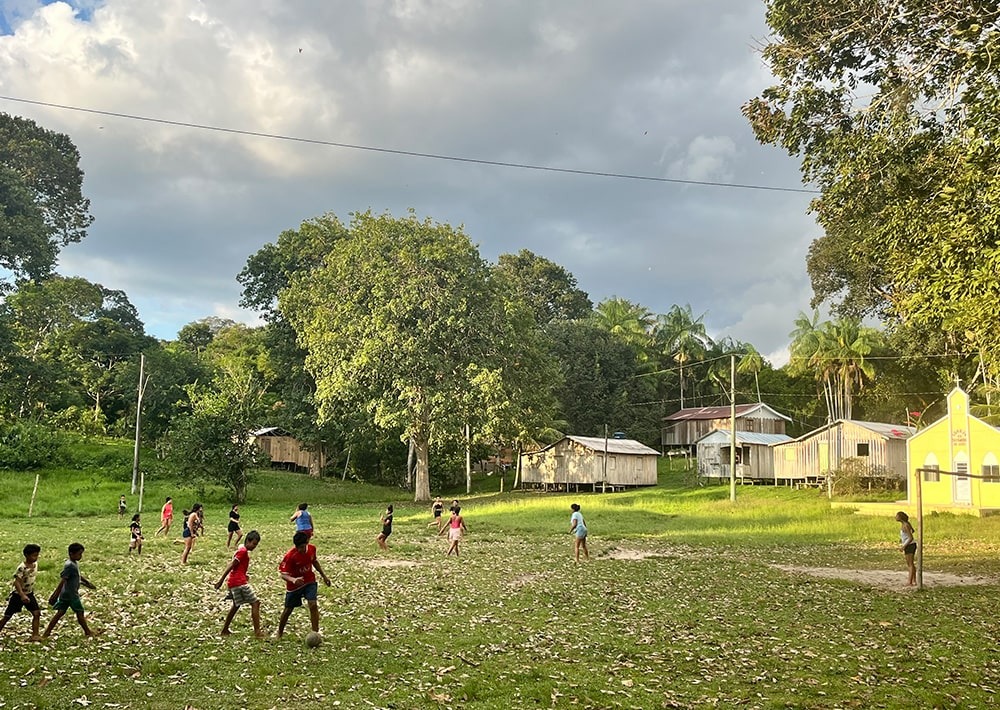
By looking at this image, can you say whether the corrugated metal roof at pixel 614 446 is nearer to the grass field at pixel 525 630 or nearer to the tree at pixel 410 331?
the tree at pixel 410 331

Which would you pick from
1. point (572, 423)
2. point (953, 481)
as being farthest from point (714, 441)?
point (953, 481)

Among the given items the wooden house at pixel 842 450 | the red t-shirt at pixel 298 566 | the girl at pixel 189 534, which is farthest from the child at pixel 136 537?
the wooden house at pixel 842 450

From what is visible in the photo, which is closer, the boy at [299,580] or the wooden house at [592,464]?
the boy at [299,580]

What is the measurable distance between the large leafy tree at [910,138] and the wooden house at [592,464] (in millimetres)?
39873

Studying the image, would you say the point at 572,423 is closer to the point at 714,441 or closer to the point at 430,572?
the point at 714,441

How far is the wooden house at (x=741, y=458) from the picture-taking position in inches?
2534

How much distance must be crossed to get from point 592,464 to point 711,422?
26.4 meters

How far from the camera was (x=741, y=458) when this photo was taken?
64.7 m

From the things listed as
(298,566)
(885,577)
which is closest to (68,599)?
(298,566)

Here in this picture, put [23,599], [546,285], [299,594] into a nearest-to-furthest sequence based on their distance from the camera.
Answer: [23,599]
[299,594]
[546,285]

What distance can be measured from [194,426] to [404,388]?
42.9ft

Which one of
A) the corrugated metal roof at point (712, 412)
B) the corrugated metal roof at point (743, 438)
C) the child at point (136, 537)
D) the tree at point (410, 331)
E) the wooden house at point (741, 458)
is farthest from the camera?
the corrugated metal roof at point (712, 412)

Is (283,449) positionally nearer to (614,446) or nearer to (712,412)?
(614,446)

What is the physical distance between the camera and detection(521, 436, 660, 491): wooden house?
62094 millimetres
